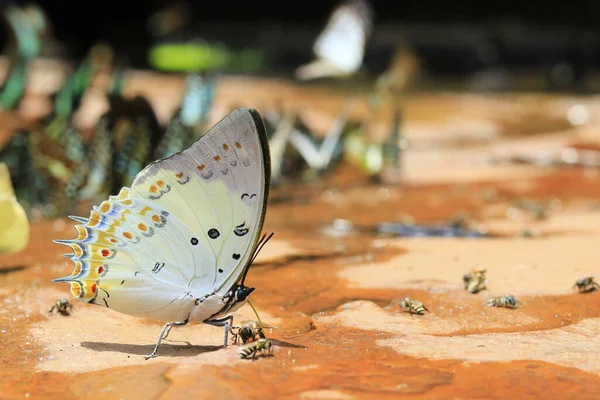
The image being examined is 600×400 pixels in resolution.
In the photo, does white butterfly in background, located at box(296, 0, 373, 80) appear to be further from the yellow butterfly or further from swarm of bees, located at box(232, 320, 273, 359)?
swarm of bees, located at box(232, 320, 273, 359)

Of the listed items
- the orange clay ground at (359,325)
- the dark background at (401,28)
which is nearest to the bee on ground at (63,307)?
the orange clay ground at (359,325)

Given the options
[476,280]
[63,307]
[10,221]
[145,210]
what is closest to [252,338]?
[145,210]

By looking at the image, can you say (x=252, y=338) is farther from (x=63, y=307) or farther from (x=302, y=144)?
(x=302, y=144)

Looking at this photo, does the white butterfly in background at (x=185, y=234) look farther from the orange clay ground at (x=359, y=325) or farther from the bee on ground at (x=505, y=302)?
the bee on ground at (x=505, y=302)

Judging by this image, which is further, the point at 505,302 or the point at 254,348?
the point at 505,302

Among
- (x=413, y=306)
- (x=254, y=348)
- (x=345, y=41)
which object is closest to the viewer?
(x=254, y=348)

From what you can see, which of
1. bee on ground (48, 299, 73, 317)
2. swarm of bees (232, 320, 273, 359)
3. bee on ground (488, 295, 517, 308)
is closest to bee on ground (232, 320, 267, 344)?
swarm of bees (232, 320, 273, 359)
